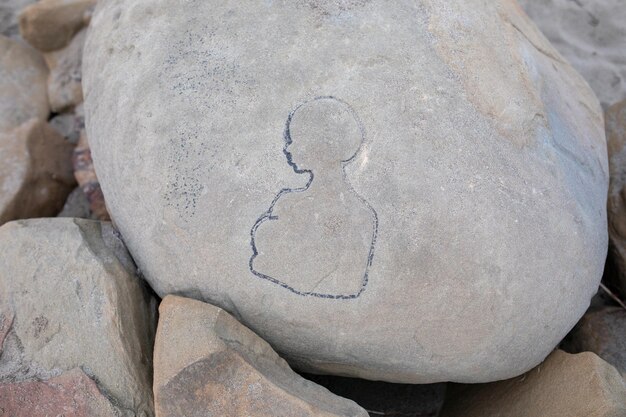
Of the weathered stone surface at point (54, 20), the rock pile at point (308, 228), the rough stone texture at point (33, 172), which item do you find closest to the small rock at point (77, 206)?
the rough stone texture at point (33, 172)

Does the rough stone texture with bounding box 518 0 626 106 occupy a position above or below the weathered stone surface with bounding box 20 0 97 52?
below

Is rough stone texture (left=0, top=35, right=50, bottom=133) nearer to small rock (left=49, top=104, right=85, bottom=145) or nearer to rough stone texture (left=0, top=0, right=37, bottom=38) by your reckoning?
small rock (left=49, top=104, right=85, bottom=145)

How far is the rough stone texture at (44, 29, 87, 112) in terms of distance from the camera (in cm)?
251

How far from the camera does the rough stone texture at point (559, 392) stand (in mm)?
1592

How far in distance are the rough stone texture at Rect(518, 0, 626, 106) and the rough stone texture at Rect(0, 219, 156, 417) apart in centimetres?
202

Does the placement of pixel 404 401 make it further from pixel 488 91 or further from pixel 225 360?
pixel 488 91

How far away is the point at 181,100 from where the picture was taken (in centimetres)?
162

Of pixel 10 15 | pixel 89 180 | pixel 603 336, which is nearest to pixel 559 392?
pixel 603 336

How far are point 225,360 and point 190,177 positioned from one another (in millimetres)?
433

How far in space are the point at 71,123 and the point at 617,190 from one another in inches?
76.5

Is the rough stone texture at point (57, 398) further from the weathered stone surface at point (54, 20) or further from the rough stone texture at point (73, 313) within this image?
the weathered stone surface at point (54, 20)

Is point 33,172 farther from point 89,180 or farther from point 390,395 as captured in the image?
point 390,395

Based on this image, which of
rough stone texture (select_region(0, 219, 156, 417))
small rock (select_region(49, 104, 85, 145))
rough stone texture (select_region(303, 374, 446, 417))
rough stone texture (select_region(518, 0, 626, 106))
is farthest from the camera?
rough stone texture (select_region(518, 0, 626, 106))

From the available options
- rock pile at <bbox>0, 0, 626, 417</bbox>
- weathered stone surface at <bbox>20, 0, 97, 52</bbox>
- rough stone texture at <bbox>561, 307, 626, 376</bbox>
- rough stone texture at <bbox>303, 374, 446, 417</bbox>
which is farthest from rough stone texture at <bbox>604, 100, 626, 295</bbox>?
weathered stone surface at <bbox>20, 0, 97, 52</bbox>
